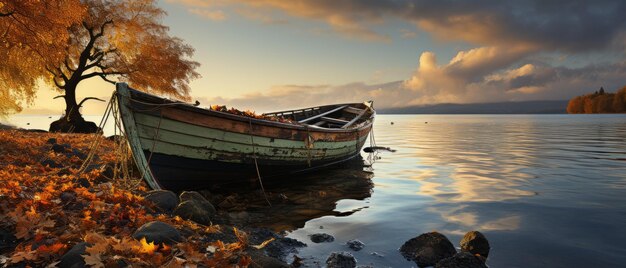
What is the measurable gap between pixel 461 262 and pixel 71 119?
105 feet

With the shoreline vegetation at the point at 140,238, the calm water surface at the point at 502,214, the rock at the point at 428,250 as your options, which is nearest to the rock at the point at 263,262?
the shoreline vegetation at the point at 140,238

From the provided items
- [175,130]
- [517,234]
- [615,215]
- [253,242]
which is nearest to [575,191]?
[615,215]

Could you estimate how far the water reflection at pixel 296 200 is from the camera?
8094 mm

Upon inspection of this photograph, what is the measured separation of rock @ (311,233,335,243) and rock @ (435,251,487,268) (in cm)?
204

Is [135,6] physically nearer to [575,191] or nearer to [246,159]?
[246,159]

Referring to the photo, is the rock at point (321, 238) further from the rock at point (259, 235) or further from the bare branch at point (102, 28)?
the bare branch at point (102, 28)

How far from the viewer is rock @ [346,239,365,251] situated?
6502 millimetres

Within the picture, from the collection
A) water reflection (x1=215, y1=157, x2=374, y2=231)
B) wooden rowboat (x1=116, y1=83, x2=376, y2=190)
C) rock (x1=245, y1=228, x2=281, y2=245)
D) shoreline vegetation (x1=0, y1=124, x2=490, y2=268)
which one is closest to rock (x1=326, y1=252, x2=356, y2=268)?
shoreline vegetation (x1=0, y1=124, x2=490, y2=268)

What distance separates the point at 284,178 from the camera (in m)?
13.1

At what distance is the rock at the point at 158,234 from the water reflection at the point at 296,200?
9.01 feet

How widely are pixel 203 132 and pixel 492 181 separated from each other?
1021 cm

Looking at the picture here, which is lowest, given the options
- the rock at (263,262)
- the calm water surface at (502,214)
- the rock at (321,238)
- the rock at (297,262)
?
the calm water surface at (502,214)

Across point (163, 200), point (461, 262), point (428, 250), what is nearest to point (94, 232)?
point (163, 200)

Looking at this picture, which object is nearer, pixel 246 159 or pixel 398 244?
pixel 398 244
